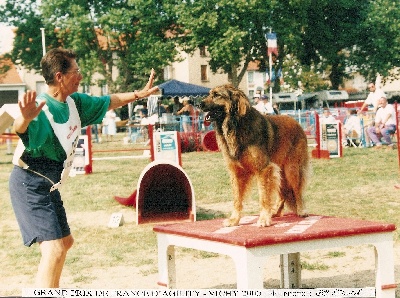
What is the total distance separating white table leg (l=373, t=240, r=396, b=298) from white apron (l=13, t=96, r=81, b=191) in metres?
2.37

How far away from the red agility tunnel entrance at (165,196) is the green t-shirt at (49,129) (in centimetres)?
425

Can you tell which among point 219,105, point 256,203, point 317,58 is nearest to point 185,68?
point 317,58

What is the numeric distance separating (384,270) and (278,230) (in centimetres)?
85

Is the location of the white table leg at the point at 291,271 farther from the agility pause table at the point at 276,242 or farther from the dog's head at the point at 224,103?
the dog's head at the point at 224,103

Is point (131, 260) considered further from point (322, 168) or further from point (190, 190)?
point (322, 168)

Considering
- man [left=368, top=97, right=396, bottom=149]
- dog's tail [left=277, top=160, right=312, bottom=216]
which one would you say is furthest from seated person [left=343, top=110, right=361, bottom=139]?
dog's tail [left=277, top=160, right=312, bottom=216]

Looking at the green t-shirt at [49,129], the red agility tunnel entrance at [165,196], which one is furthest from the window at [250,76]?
the green t-shirt at [49,129]

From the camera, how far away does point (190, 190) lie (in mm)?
9086

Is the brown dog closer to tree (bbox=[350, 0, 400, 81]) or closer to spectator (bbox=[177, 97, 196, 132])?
spectator (bbox=[177, 97, 196, 132])

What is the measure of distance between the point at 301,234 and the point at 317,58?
49.5 metres

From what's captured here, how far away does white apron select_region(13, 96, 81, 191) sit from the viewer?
4180 mm

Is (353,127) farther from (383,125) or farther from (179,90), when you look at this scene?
(179,90)

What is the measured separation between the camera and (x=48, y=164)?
13.9ft

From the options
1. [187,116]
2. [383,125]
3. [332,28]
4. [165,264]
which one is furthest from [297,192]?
[332,28]
